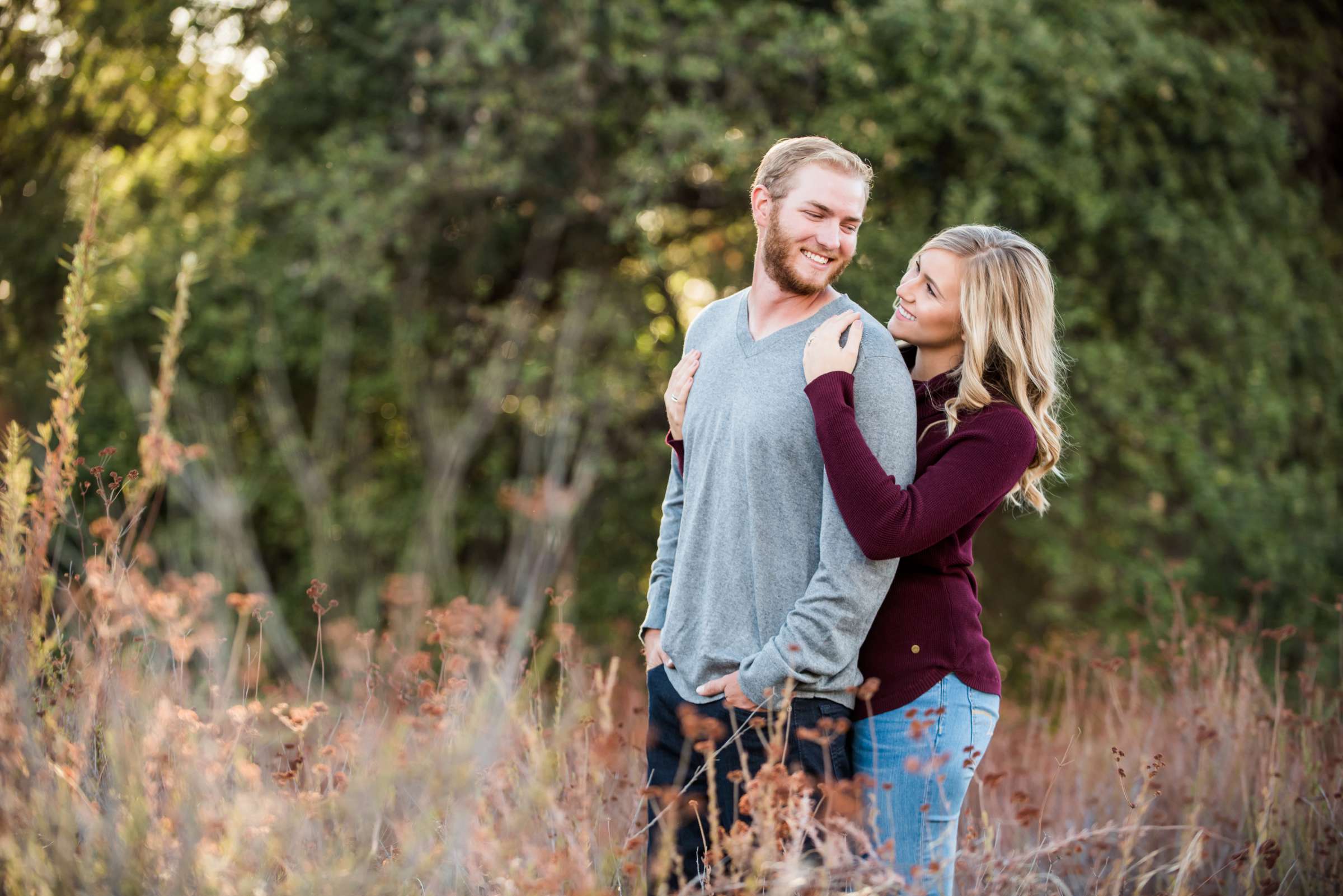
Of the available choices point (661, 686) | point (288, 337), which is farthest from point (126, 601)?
point (288, 337)

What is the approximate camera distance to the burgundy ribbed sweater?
7.23ft

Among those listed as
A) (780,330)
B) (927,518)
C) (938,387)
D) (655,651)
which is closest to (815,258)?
(780,330)

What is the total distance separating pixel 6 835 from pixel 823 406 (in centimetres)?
165

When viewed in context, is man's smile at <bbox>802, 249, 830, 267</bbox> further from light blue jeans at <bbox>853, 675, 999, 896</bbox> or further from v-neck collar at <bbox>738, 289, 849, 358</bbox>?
light blue jeans at <bbox>853, 675, 999, 896</bbox>

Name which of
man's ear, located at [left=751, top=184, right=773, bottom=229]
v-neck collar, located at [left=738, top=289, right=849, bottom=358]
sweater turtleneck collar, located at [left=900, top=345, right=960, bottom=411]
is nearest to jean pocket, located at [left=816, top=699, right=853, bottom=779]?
sweater turtleneck collar, located at [left=900, top=345, right=960, bottom=411]

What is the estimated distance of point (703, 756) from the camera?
256 centimetres

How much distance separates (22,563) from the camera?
244cm

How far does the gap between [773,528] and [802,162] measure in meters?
0.83

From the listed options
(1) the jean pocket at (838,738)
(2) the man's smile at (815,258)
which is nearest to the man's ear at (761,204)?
(2) the man's smile at (815,258)

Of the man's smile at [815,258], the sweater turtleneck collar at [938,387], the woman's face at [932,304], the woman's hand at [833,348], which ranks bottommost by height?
the sweater turtleneck collar at [938,387]

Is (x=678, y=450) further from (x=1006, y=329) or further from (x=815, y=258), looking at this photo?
(x=1006, y=329)

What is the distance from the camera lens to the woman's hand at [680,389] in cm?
275

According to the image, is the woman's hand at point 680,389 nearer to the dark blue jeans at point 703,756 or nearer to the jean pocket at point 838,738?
the dark blue jeans at point 703,756

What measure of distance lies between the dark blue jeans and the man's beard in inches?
35.5
